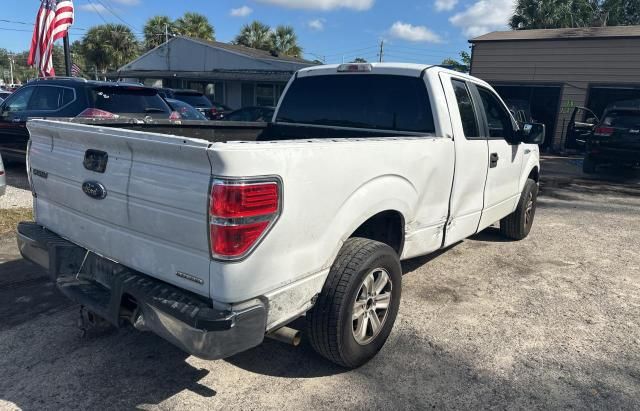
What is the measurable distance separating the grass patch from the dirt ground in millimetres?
778

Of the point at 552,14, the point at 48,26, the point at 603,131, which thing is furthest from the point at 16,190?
the point at 552,14

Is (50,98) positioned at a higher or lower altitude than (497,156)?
higher

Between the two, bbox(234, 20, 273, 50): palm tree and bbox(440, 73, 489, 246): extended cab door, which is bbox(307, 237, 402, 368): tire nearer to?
bbox(440, 73, 489, 246): extended cab door

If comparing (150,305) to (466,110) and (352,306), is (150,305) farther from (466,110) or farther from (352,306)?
(466,110)

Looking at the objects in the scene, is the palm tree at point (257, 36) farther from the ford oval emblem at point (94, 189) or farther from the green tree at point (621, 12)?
the ford oval emblem at point (94, 189)

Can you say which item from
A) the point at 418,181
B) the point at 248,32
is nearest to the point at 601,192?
the point at 418,181

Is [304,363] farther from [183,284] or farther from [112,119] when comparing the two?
[112,119]

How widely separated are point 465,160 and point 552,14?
26.0m

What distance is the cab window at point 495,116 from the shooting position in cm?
467

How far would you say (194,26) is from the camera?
124 ft

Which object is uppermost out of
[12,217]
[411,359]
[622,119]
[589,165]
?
[622,119]

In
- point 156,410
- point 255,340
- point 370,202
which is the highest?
point 370,202

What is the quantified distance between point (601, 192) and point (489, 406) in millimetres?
8958

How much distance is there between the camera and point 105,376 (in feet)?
9.41
